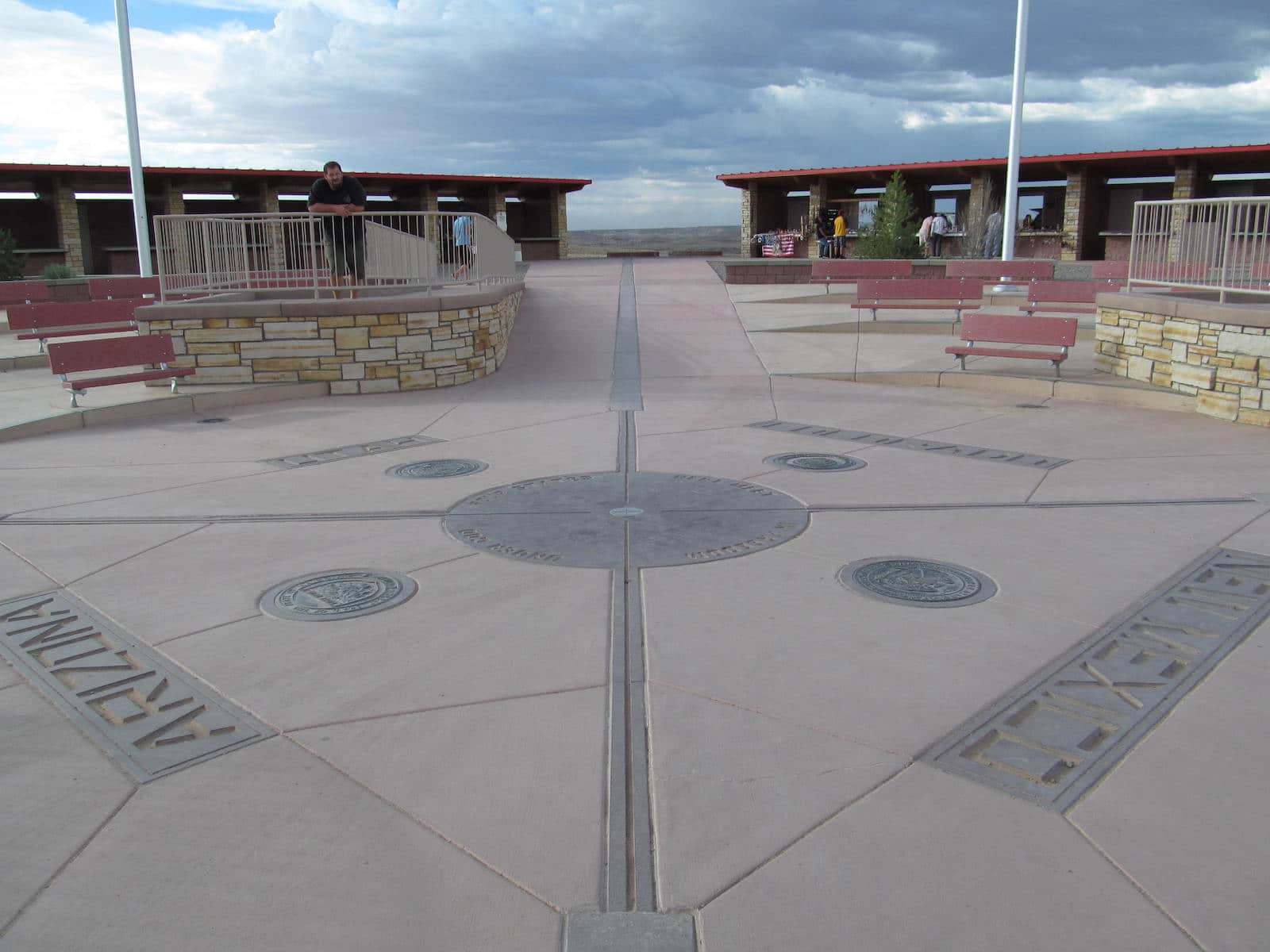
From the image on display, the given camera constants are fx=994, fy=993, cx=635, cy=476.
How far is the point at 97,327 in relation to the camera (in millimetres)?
14914

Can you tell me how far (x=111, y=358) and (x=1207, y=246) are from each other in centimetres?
1150

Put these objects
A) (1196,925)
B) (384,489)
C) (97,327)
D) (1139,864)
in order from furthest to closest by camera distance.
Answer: (97,327), (384,489), (1139,864), (1196,925)

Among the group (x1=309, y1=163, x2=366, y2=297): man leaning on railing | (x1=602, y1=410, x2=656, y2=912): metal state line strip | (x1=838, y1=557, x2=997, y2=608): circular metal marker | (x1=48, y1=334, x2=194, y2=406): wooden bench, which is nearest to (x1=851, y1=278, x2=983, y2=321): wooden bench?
(x1=309, y1=163, x2=366, y2=297): man leaning on railing

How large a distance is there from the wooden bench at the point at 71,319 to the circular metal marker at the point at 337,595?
999cm

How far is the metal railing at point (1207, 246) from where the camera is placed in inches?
375

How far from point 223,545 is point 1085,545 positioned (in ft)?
16.4

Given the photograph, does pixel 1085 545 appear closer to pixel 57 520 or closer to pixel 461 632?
pixel 461 632

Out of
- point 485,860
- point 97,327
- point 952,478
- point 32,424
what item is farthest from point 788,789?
point 97,327

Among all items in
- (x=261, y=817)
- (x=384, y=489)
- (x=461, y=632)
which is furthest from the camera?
(x=384, y=489)

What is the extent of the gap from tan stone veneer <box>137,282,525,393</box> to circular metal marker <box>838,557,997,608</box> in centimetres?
770

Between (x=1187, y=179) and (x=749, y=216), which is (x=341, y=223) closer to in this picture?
(x=1187, y=179)

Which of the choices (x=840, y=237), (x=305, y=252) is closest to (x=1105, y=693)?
(x=305, y=252)

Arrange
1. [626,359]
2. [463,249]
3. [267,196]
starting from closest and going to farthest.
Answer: [463,249] < [626,359] < [267,196]

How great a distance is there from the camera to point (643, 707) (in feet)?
12.5
